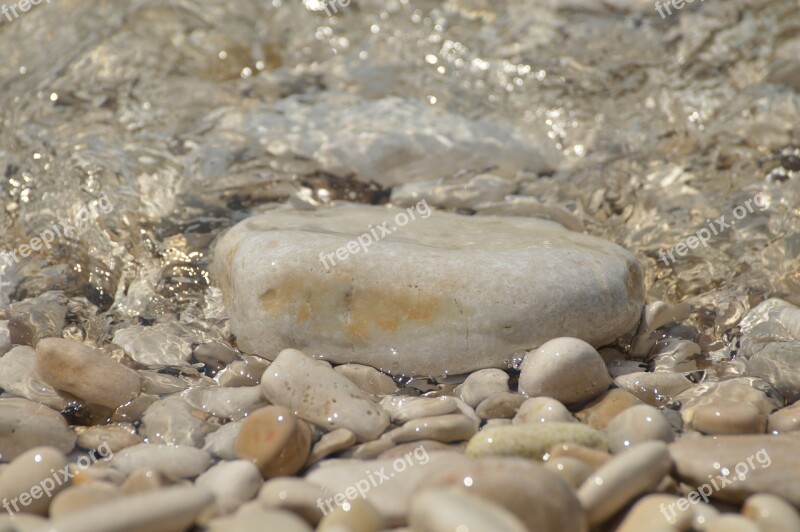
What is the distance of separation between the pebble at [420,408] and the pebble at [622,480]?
0.69m

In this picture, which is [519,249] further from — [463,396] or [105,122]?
[105,122]

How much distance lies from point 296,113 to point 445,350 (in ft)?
9.30

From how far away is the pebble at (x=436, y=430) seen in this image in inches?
96.1

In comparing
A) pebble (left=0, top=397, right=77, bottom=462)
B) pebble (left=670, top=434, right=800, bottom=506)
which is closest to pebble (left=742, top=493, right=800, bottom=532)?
pebble (left=670, top=434, right=800, bottom=506)

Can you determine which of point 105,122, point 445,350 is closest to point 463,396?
point 445,350

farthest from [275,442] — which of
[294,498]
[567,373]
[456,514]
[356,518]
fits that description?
[567,373]

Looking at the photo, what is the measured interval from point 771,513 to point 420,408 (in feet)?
3.67

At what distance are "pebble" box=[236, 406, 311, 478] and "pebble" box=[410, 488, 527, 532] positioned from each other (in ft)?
1.97

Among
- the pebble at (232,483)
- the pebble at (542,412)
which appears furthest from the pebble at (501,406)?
the pebble at (232,483)

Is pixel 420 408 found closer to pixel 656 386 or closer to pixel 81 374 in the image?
pixel 656 386

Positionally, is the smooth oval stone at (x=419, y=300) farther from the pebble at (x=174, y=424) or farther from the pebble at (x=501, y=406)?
the pebble at (x=174, y=424)

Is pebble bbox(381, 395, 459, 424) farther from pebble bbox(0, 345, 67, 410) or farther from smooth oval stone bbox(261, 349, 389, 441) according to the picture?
pebble bbox(0, 345, 67, 410)

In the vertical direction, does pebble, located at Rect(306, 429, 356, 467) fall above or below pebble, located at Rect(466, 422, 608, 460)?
below

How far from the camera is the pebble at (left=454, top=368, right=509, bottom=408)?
9.03ft
